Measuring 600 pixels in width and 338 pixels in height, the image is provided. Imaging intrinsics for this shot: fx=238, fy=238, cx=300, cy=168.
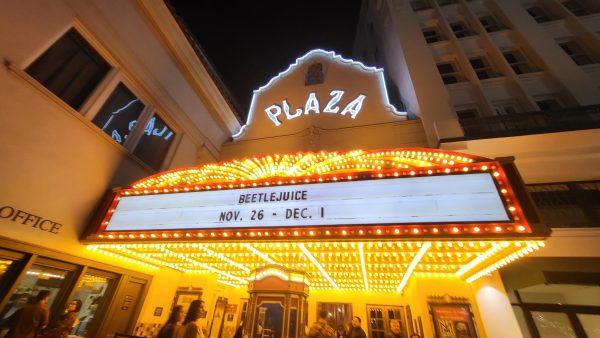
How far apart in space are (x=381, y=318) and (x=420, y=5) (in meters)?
17.6

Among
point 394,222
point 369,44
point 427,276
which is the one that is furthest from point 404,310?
point 369,44

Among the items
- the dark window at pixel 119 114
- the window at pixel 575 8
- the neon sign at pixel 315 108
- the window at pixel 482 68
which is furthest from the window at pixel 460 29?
the dark window at pixel 119 114

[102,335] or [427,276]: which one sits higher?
[427,276]

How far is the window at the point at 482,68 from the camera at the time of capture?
10844mm

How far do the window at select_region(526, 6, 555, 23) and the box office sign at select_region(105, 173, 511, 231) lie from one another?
45.5 feet

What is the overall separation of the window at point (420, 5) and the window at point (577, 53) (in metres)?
6.92

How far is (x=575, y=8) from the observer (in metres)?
11.7

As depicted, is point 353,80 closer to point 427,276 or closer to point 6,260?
point 427,276

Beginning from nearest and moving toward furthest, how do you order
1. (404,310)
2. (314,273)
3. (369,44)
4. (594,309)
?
(594,309)
(314,273)
(404,310)
(369,44)

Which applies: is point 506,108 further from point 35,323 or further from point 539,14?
point 35,323

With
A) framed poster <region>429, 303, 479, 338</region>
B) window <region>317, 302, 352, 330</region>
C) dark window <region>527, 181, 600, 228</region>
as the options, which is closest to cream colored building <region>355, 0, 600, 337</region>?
dark window <region>527, 181, 600, 228</region>

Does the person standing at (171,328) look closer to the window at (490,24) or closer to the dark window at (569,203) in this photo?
the dark window at (569,203)

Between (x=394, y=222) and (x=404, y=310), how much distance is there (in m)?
8.39

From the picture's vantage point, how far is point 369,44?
62.7 feet
